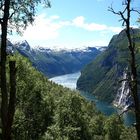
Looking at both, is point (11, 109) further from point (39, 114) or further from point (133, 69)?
point (39, 114)

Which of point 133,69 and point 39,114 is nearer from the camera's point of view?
point 133,69

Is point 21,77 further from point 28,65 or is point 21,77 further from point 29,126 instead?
point 29,126

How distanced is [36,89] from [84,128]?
100.0 ft

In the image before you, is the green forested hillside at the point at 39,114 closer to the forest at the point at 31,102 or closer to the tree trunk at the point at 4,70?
the forest at the point at 31,102

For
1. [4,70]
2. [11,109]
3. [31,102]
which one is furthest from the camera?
[31,102]

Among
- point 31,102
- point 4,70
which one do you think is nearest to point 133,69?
point 4,70

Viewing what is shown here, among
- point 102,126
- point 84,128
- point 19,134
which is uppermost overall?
point 19,134

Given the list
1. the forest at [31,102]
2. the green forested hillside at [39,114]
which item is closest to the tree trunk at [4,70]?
the forest at [31,102]

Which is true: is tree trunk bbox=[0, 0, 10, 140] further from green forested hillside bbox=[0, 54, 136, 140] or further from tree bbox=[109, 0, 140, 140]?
green forested hillside bbox=[0, 54, 136, 140]

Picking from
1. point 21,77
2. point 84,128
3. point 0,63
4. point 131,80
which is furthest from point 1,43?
point 84,128

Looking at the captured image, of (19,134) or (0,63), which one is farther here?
(19,134)

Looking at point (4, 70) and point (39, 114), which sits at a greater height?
point (4, 70)

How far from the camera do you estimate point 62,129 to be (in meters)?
93.1

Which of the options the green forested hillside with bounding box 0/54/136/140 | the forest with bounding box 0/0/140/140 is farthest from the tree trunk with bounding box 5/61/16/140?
the green forested hillside with bounding box 0/54/136/140
